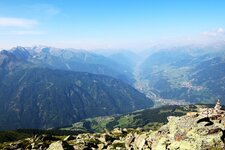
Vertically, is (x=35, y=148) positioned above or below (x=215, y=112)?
below

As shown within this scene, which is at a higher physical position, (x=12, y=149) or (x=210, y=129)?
(x=210, y=129)

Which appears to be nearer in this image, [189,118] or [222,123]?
[222,123]

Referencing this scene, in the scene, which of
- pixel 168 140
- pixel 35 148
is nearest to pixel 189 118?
pixel 168 140

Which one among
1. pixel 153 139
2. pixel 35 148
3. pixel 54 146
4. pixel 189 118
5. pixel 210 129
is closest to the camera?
pixel 210 129

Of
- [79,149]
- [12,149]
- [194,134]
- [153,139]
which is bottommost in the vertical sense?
[12,149]

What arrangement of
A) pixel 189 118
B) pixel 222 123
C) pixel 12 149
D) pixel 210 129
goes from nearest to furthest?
pixel 210 129
pixel 222 123
pixel 189 118
pixel 12 149

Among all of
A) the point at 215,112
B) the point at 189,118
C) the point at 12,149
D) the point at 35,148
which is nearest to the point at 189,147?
the point at 189,118

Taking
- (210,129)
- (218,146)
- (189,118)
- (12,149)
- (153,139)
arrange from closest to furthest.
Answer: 1. (218,146)
2. (210,129)
3. (189,118)
4. (153,139)
5. (12,149)

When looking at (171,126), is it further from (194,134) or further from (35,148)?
(35,148)

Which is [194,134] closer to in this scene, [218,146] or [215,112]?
[218,146]
